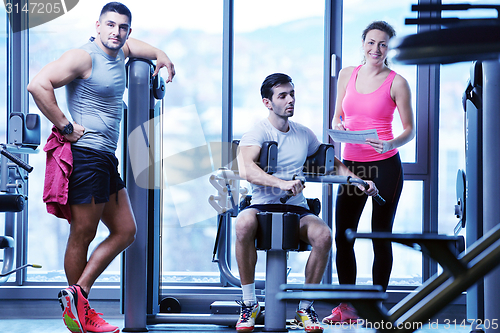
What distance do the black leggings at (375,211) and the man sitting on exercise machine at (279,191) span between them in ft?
0.56

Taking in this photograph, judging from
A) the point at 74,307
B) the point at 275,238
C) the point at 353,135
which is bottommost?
the point at 74,307

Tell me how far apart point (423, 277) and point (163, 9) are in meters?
2.57

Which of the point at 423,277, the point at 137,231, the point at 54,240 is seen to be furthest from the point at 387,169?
the point at 54,240

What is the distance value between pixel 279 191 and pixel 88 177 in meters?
0.92

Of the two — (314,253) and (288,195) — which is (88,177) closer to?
(288,195)

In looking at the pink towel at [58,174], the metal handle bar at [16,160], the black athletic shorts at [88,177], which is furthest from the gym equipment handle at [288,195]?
the metal handle bar at [16,160]

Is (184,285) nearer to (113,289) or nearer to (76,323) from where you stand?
(113,289)

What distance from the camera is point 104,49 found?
1977 mm

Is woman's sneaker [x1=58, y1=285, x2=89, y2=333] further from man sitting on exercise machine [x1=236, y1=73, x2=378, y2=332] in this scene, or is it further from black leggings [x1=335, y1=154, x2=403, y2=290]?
black leggings [x1=335, y1=154, x2=403, y2=290]

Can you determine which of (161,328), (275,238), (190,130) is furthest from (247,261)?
(190,130)

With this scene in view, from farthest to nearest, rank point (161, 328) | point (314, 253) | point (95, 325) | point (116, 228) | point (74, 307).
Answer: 1. point (161, 328)
2. point (314, 253)
3. point (116, 228)
4. point (95, 325)
5. point (74, 307)

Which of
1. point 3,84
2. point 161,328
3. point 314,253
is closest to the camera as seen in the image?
point 314,253

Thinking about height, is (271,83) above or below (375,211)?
A: above

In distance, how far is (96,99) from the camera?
194 centimetres
